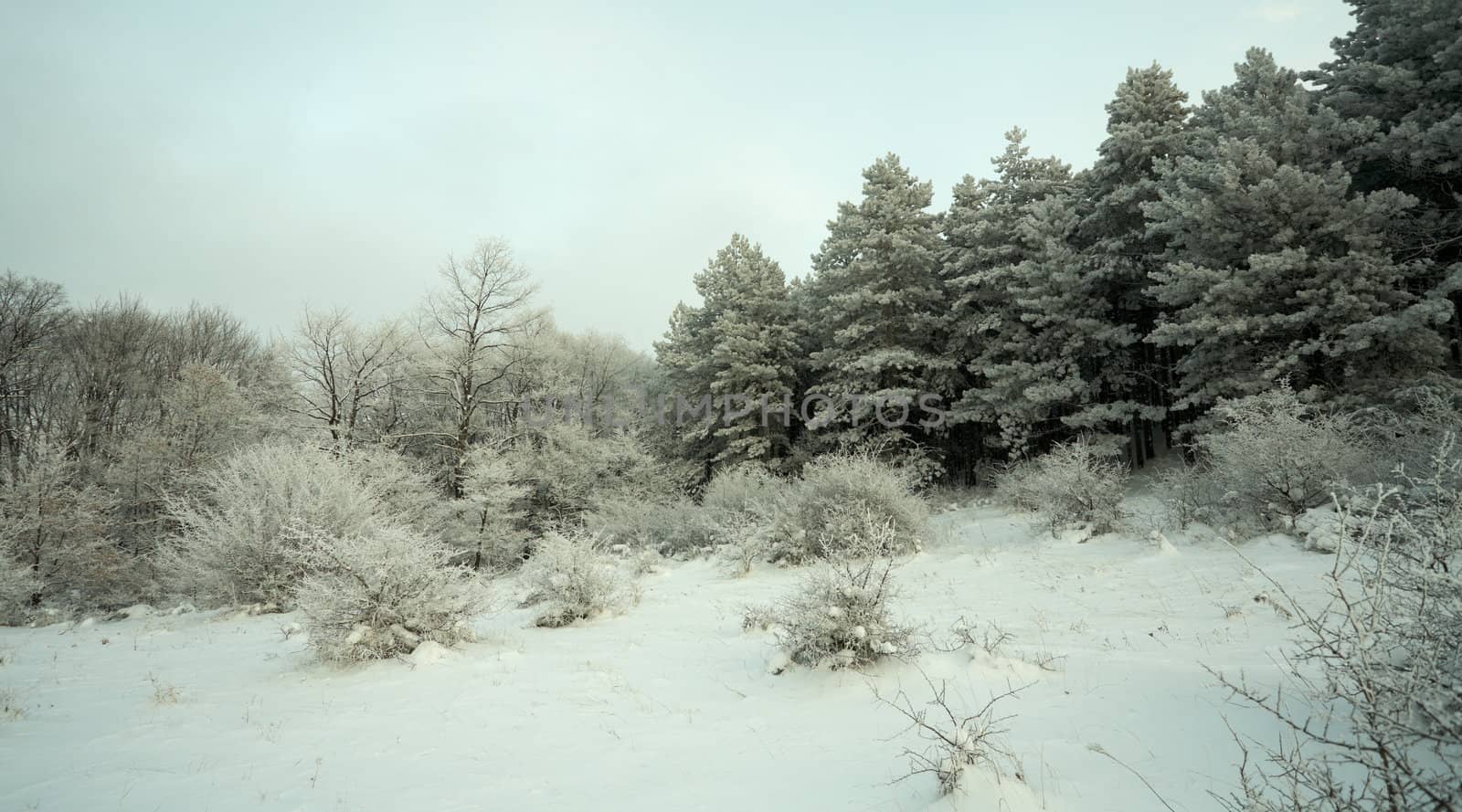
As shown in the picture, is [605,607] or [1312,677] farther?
[605,607]

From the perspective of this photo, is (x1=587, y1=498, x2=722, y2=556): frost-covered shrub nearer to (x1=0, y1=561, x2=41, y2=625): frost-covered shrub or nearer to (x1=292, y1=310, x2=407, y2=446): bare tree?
(x1=292, y1=310, x2=407, y2=446): bare tree

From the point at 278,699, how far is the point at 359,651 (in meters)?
0.82

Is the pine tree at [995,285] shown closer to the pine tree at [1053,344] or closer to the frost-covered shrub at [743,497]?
the pine tree at [1053,344]

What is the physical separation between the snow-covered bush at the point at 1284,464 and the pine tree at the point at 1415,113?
6073mm

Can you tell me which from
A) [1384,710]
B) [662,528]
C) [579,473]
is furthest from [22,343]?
[1384,710]

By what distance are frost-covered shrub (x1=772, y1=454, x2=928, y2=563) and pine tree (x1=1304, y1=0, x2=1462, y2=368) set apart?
34.3 feet

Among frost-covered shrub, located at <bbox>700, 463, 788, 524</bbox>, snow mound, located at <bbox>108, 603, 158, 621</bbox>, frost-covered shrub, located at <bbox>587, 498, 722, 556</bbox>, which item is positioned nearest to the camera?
snow mound, located at <bbox>108, 603, 158, 621</bbox>

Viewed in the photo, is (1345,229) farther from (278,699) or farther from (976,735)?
(278,699)

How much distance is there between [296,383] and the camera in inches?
891

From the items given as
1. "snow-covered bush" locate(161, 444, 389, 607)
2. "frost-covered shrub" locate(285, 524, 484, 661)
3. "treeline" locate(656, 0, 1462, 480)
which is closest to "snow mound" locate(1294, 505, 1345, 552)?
"treeline" locate(656, 0, 1462, 480)

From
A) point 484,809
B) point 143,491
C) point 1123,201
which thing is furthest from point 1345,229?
point 143,491

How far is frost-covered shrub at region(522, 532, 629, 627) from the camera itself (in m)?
8.27

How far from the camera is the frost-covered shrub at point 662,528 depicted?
587 inches

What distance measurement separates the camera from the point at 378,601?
6203 millimetres
